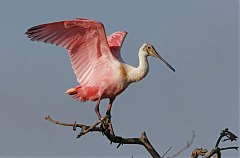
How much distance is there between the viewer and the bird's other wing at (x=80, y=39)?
31.3ft

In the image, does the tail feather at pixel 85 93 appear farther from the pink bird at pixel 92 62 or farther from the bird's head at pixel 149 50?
the bird's head at pixel 149 50

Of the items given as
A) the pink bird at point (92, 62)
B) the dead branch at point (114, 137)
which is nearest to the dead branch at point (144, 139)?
the dead branch at point (114, 137)

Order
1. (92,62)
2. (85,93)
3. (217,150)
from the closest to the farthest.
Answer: (217,150) → (85,93) → (92,62)

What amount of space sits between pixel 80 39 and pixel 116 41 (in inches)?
48.1

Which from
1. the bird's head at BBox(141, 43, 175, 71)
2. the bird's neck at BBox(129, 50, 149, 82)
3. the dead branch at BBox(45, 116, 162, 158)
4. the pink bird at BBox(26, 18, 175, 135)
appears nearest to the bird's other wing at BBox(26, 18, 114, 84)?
the pink bird at BBox(26, 18, 175, 135)

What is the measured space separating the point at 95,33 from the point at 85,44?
0.69 feet

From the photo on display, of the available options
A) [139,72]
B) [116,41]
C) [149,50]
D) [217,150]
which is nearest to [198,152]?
[217,150]

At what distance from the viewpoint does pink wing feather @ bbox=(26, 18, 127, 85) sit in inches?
381

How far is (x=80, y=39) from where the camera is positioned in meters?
10.0

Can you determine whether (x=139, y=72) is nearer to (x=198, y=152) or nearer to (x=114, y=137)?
(x=114, y=137)

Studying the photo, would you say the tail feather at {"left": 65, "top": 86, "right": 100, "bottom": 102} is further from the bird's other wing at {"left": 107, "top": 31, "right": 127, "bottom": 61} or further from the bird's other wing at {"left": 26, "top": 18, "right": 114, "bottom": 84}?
the bird's other wing at {"left": 107, "top": 31, "right": 127, "bottom": 61}

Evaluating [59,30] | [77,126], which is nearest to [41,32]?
[59,30]

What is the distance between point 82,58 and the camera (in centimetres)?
1016

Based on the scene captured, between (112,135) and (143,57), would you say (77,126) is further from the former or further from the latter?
(143,57)
